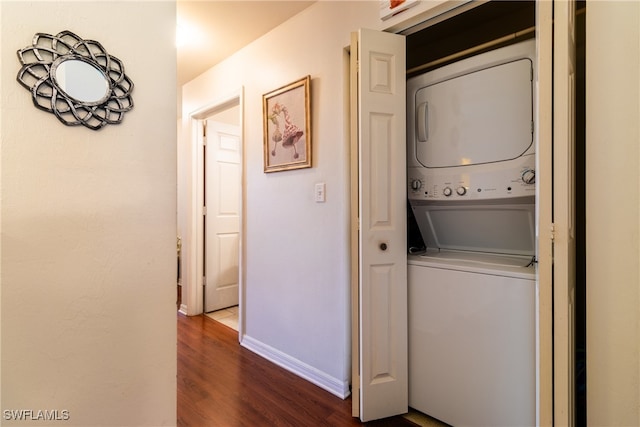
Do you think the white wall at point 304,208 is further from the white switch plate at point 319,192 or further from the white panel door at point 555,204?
the white panel door at point 555,204

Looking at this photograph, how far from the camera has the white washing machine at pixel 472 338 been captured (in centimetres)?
128

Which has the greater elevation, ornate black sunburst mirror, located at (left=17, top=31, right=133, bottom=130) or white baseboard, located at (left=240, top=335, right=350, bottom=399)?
ornate black sunburst mirror, located at (left=17, top=31, right=133, bottom=130)

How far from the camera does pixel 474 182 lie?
147cm

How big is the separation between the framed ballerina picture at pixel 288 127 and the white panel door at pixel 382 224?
1.77ft

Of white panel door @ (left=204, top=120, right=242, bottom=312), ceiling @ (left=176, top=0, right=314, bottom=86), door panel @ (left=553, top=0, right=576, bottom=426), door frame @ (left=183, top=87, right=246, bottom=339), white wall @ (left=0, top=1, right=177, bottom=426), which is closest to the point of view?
white wall @ (left=0, top=1, right=177, bottom=426)

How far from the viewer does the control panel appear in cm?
133

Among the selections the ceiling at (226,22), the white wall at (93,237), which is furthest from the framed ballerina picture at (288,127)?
the white wall at (93,237)

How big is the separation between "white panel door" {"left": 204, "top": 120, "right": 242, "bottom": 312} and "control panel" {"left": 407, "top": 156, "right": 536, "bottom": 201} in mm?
2107

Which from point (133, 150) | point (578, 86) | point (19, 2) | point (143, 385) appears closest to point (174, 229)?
point (133, 150)

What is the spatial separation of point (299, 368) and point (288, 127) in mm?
1665

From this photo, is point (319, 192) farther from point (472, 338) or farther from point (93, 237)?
point (93, 237)

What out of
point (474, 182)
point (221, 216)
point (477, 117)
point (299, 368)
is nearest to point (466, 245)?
point (474, 182)

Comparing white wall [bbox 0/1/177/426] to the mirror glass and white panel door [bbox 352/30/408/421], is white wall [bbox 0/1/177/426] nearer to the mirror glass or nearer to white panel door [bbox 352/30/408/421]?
the mirror glass

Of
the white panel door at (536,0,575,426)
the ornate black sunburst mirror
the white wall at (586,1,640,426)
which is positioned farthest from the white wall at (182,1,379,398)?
the ornate black sunburst mirror
